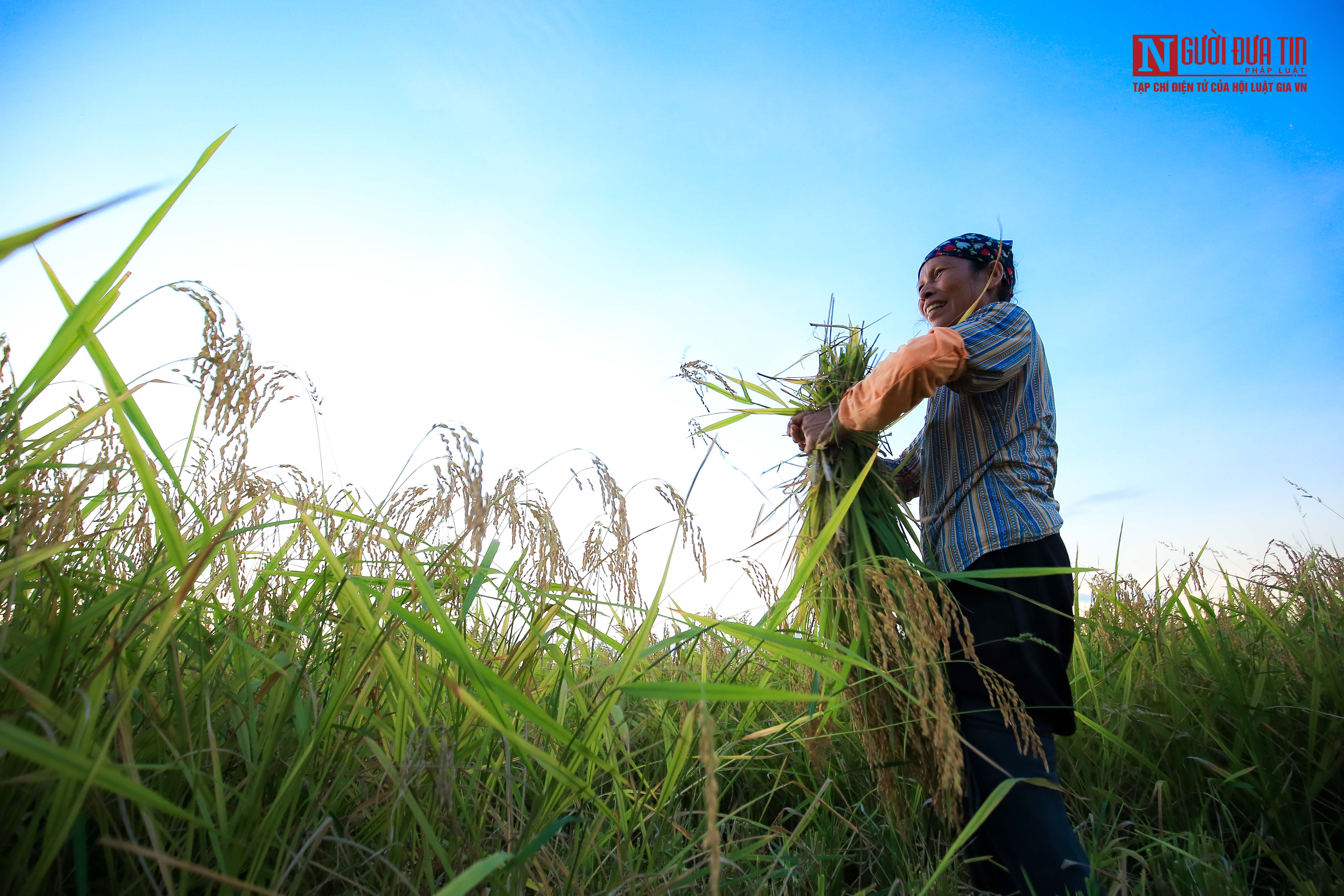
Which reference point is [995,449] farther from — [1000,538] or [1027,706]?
[1027,706]

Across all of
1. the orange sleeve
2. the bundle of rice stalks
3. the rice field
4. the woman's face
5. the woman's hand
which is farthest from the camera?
the woman's face

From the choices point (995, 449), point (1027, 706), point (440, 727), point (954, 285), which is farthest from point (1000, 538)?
point (440, 727)

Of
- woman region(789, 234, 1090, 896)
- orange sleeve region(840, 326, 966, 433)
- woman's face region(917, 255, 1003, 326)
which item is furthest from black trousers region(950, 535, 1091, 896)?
woman's face region(917, 255, 1003, 326)

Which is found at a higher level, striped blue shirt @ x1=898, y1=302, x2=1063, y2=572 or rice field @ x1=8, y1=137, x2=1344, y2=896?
striped blue shirt @ x1=898, y1=302, x2=1063, y2=572

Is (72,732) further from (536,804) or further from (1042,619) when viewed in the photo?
(1042,619)

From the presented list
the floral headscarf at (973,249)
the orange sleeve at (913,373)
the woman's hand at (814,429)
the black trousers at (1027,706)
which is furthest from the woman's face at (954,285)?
the black trousers at (1027,706)

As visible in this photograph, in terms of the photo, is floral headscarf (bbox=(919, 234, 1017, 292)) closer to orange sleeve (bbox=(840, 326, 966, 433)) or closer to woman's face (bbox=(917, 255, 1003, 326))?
woman's face (bbox=(917, 255, 1003, 326))

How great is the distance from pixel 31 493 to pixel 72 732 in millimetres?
422

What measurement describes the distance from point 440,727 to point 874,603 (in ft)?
3.25

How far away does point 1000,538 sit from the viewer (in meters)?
1.79

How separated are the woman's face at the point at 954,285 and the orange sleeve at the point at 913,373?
1.30ft

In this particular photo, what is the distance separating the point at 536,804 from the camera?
1174 millimetres

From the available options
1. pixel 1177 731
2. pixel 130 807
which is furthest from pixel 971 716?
pixel 130 807

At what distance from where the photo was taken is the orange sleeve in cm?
176
